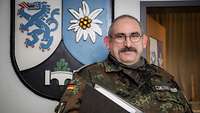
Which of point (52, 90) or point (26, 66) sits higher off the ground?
point (26, 66)

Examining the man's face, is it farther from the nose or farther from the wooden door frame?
the wooden door frame

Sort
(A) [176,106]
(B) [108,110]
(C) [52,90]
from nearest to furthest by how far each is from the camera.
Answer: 1. (B) [108,110]
2. (A) [176,106]
3. (C) [52,90]

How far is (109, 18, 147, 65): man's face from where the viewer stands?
5.94 feet

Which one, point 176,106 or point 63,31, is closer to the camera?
point 176,106

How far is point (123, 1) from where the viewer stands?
95.7 inches

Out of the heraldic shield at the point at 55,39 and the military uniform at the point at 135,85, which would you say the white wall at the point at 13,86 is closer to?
the heraldic shield at the point at 55,39

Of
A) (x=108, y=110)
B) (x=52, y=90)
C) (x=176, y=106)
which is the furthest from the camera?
(x=52, y=90)

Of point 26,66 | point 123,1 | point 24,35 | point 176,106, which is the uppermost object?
point 123,1

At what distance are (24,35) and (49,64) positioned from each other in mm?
280

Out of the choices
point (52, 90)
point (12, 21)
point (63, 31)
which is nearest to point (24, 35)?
point (12, 21)

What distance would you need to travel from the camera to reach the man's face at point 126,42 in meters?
1.81

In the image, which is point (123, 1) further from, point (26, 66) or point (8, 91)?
A: point (8, 91)

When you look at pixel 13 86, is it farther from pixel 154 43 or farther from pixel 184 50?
pixel 184 50

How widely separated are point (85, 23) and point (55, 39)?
247 millimetres
